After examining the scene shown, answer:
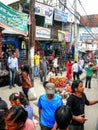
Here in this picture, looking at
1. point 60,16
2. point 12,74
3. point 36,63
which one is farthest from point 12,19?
point 60,16

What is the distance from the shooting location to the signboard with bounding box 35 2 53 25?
23.3 meters

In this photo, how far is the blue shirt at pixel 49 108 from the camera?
209 inches

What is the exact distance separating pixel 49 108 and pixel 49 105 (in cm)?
6

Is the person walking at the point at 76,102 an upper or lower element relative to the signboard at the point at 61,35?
lower

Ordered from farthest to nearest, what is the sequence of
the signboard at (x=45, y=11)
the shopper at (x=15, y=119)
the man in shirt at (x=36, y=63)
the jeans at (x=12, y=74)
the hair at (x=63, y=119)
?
1. the signboard at (x=45, y=11)
2. the man in shirt at (x=36, y=63)
3. the jeans at (x=12, y=74)
4. the hair at (x=63, y=119)
5. the shopper at (x=15, y=119)

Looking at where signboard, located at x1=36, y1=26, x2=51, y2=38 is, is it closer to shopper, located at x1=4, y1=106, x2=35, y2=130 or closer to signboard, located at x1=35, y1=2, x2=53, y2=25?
signboard, located at x1=35, y1=2, x2=53, y2=25

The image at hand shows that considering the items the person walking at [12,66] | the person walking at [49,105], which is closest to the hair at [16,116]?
the person walking at [49,105]

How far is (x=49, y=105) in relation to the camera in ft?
17.4

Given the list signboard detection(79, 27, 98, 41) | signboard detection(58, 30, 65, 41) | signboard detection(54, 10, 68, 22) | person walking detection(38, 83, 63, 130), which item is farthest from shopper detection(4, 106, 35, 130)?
signboard detection(79, 27, 98, 41)

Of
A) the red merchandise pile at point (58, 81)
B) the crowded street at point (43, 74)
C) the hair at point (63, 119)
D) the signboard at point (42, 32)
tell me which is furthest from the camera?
the signboard at point (42, 32)

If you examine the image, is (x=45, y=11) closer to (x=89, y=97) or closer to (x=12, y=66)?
(x=12, y=66)

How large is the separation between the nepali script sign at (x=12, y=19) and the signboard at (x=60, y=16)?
1170 centimetres

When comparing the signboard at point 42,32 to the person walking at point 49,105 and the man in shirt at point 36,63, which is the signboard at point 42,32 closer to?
the man in shirt at point 36,63

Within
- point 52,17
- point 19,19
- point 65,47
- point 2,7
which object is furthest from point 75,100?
point 65,47
